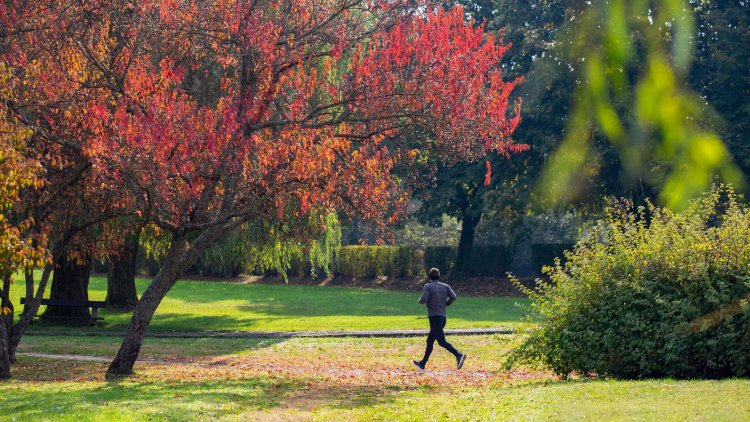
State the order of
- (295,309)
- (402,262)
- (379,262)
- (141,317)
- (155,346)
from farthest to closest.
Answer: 1. (379,262)
2. (402,262)
3. (295,309)
4. (155,346)
5. (141,317)

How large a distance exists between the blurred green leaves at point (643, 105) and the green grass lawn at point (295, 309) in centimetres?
788

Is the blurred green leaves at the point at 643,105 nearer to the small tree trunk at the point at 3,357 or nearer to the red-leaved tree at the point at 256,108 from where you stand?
the red-leaved tree at the point at 256,108

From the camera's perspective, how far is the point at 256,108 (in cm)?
1791

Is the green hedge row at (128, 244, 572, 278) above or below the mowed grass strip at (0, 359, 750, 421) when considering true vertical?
above

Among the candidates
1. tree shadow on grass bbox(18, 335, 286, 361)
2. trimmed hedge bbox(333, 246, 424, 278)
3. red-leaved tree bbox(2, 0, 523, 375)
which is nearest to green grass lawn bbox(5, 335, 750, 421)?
tree shadow on grass bbox(18, 335, 286, 361)

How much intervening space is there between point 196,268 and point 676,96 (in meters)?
33.7

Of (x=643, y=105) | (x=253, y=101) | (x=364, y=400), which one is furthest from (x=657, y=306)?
(x=643, y=105)

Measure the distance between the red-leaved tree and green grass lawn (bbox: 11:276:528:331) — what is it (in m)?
13.5

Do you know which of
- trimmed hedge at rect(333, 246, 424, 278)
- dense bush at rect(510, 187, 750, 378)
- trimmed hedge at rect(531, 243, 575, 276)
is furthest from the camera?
trimmed hedge at rect(333, 246, 424, 278)

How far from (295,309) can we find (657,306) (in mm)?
26659

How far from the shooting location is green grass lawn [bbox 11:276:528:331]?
32.3 metres

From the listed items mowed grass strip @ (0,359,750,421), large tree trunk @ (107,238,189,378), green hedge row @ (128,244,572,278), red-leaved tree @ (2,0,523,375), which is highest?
red-leaved tree @ (2,0,523,375)

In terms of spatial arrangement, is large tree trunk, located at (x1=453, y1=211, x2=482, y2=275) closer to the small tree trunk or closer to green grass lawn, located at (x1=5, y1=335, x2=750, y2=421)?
green grass lawn, located at (x1=5, y1=335, x2=750, y2=421)

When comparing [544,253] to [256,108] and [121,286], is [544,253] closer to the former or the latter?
[121,286]
